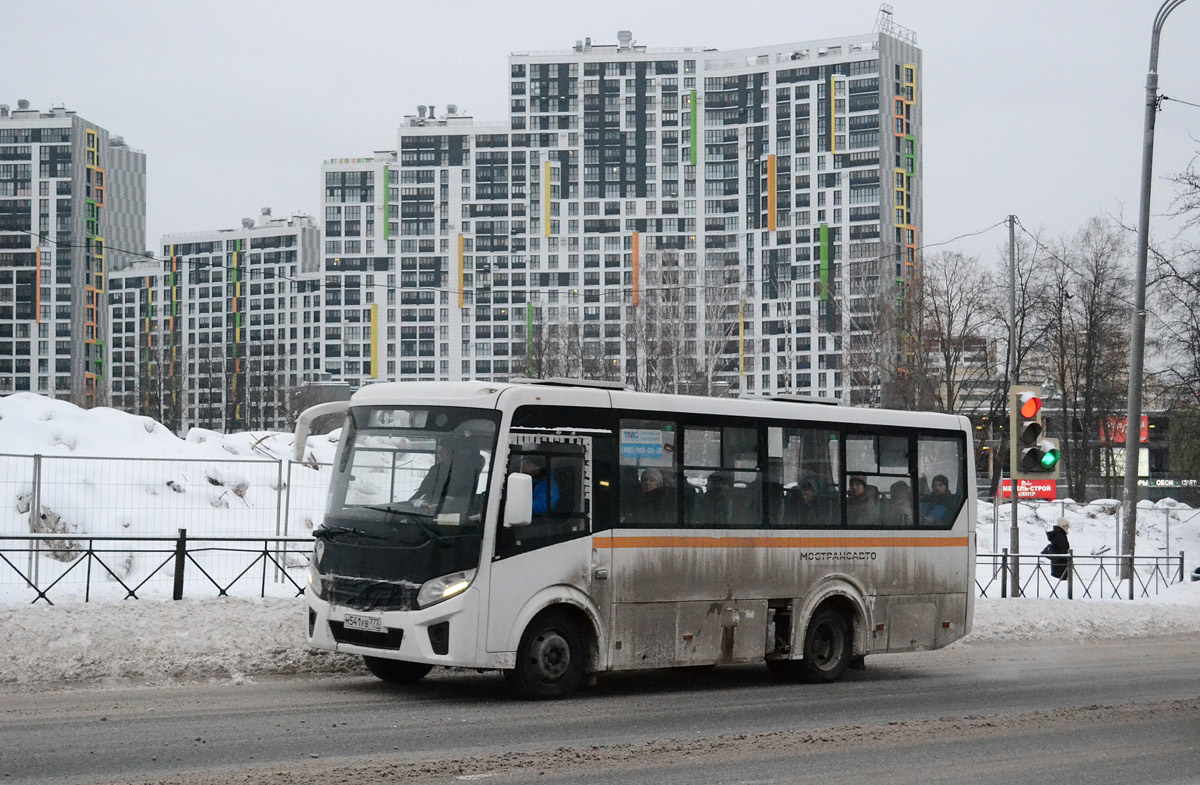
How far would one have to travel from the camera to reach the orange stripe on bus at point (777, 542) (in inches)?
527

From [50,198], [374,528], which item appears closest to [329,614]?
[374,528]

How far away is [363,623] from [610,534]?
2324 millimetres

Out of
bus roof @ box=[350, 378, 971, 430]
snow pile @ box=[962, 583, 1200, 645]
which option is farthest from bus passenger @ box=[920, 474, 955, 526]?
snow pile @ box=[962, 583, 1200, 645]

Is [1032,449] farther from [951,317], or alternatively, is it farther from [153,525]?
[951,317]

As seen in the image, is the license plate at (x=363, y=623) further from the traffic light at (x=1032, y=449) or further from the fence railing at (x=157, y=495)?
the traffic light at (x=1032, y=449)

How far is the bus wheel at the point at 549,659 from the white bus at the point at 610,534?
0.02 meters

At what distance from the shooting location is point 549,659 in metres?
12.9

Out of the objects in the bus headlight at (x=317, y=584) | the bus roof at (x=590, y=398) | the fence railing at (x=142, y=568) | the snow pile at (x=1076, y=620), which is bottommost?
the snow pile at (x=1076, y=620)

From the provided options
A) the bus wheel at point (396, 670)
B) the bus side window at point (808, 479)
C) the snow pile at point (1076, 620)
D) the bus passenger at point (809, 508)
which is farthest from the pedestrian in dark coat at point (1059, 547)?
the bus wheel at point (396, 670)

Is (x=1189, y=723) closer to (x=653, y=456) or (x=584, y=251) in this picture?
(x=653, y=456)

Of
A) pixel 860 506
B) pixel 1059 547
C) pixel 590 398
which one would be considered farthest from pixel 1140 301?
pixel 590 398

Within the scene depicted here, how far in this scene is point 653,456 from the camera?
13680 millimetres

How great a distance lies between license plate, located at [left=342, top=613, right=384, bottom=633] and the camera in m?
12.4

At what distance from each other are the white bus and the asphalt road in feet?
1.73
